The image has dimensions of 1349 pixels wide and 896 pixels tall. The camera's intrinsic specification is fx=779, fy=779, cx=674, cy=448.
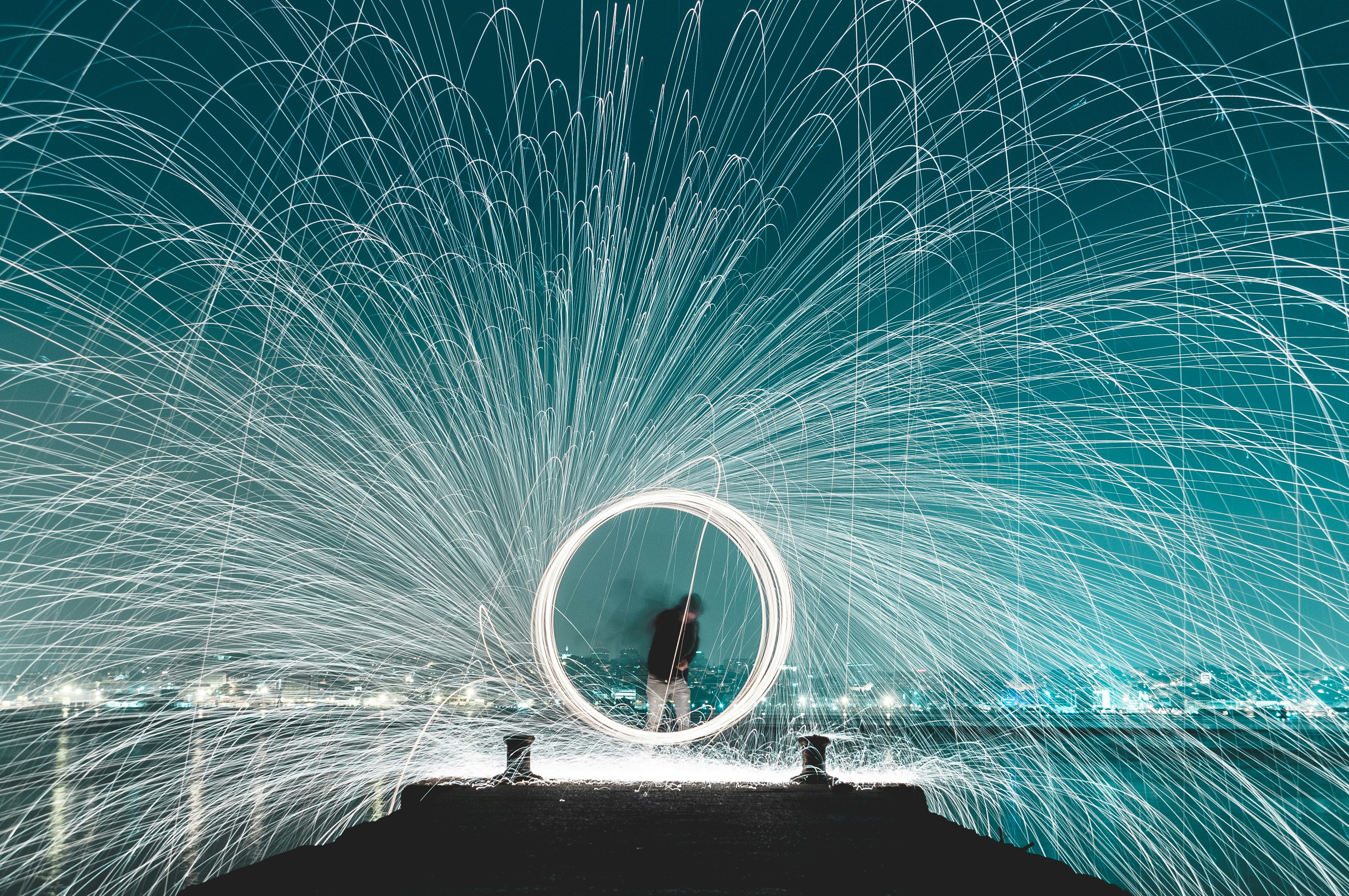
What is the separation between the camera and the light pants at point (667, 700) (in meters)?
8.04

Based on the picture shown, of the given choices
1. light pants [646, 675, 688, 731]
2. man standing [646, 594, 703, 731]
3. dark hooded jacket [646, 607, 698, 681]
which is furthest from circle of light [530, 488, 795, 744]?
dark hooded jacket [646, 607, 698, 681]

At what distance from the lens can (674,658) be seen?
812 cm

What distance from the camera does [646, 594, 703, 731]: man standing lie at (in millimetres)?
8109

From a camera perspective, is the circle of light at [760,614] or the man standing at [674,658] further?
the man standing at [674,658]

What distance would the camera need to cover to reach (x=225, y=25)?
682cm

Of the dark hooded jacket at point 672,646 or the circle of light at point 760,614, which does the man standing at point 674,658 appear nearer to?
the dark hooded jacket at point 672,646

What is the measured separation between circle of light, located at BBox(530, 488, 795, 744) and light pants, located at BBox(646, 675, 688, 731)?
1.24 ft

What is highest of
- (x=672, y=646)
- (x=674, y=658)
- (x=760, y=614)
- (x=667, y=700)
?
(x=760, y=614)

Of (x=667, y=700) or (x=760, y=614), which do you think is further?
(x=667, y=700)

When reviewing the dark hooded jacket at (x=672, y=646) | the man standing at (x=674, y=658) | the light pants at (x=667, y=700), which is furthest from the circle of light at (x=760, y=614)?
the dark hooded jacket at (x=672, y=646)

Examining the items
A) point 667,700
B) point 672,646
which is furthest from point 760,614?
point 667,700

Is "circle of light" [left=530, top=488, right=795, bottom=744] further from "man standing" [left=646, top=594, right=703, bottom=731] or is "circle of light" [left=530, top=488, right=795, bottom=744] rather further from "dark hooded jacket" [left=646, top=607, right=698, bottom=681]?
"dark hooded jacket" [left=646, top=607, right=698, bottom=681]

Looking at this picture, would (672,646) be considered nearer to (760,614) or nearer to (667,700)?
(667,700)

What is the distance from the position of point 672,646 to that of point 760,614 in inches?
38.8
